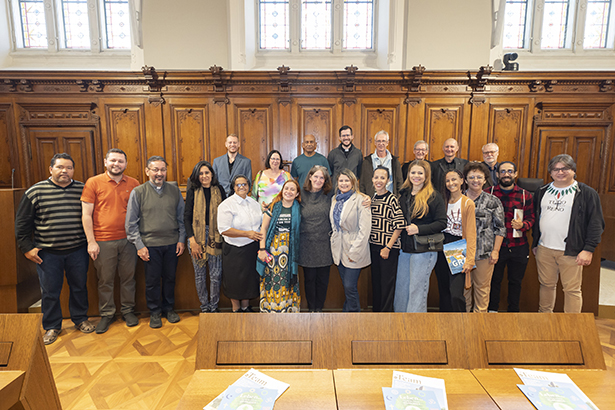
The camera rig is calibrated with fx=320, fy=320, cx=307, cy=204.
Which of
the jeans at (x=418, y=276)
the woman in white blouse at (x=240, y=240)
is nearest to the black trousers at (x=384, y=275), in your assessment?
the jeans at (x=418, y=276)

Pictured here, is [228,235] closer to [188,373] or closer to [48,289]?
[188,373]

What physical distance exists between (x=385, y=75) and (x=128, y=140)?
4.60 m

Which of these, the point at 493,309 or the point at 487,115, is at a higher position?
the point at 487,115

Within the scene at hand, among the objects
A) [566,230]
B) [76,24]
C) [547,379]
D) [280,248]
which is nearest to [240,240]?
[280,248]

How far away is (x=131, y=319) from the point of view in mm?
3135

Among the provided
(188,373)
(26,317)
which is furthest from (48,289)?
(26,317)

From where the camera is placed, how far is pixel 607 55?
19.7 ft

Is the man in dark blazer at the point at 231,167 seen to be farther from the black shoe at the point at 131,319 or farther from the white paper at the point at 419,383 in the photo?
the white paper at the point at 419,383

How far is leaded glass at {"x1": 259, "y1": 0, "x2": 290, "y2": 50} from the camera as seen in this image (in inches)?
235

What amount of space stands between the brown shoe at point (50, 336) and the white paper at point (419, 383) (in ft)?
10.2

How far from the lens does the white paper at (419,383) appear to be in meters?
1.13

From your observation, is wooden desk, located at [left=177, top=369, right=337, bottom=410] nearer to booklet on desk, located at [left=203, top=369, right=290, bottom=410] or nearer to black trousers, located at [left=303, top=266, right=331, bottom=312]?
booklet on desk, located at [left=203, top=369, right=290, bottom=410]

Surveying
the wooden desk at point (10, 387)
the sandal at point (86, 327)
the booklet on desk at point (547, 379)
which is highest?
the booklet on desk at point (547, 379)

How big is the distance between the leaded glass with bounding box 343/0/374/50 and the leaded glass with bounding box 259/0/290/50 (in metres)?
1.13
